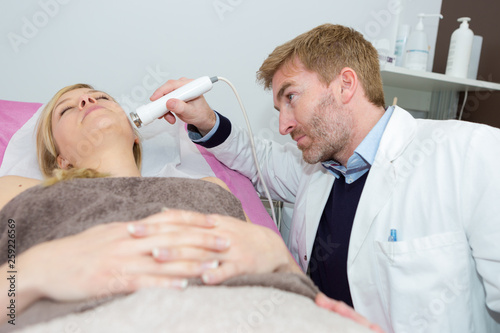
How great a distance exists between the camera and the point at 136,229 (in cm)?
64

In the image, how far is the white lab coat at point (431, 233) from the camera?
963mm

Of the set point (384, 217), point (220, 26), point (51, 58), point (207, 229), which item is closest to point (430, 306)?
point (384, 217)

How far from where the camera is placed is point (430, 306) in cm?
97

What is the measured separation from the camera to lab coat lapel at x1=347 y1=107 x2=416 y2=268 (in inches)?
42.3

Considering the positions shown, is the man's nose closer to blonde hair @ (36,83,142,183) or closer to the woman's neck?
the woman's neck

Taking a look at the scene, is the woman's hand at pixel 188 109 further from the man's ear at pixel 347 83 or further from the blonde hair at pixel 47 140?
the man's ear at pixel 347 83

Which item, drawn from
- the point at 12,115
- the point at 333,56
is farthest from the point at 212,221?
the point at 12,115

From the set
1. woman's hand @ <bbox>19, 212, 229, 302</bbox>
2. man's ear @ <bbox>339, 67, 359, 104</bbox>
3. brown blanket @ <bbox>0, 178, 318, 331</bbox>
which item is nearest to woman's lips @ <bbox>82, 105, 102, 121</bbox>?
brown blanket @ <bbox>0, 178, 318, 331</bbox>

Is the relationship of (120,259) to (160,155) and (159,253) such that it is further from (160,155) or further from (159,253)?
(160,155)

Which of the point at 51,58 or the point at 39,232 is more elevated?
the point at 51,58

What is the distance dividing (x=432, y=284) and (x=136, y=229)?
0.76 m

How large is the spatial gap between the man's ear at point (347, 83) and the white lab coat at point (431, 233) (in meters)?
0.17

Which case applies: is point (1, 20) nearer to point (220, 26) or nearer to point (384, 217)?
point (220, 26)

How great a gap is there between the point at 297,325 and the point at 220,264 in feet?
0.67
